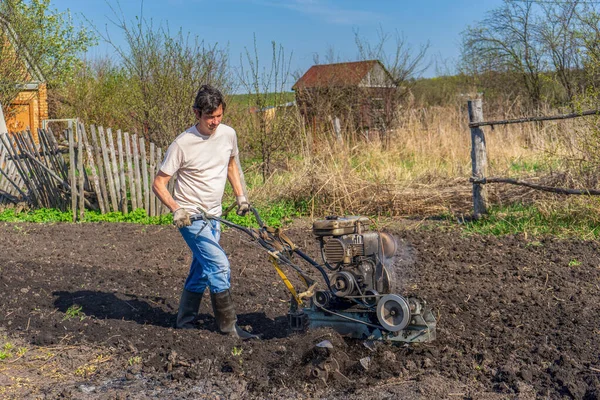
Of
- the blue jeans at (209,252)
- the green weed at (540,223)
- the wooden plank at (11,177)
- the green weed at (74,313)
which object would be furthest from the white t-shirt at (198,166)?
the wooden plank at (11,177)

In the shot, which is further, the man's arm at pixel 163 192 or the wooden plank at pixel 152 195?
the wooden plank at pixel 152 195

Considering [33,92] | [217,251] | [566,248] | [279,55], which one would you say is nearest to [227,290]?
[217,251]

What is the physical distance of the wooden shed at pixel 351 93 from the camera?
17.7m

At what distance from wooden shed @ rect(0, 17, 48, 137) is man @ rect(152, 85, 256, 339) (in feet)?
65.4

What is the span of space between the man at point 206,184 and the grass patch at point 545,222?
4.83 meters

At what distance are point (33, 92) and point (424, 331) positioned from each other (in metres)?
24.1

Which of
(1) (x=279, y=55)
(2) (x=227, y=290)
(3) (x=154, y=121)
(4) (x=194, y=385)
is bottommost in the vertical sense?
(4) (x=194, y=385)

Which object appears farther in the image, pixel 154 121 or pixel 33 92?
pixel 33 92

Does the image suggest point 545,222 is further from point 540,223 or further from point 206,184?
point 206,184

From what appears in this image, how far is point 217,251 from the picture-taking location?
5.03 m

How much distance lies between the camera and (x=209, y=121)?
4953mm

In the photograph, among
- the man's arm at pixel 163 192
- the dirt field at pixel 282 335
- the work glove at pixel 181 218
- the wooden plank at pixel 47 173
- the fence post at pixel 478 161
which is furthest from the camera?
the wooden plank at pixel 47 173

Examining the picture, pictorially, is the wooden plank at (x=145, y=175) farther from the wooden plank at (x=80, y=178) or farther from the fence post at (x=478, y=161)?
the fence post at (x=478, y=161)

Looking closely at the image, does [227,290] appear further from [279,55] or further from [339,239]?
[279,55]
